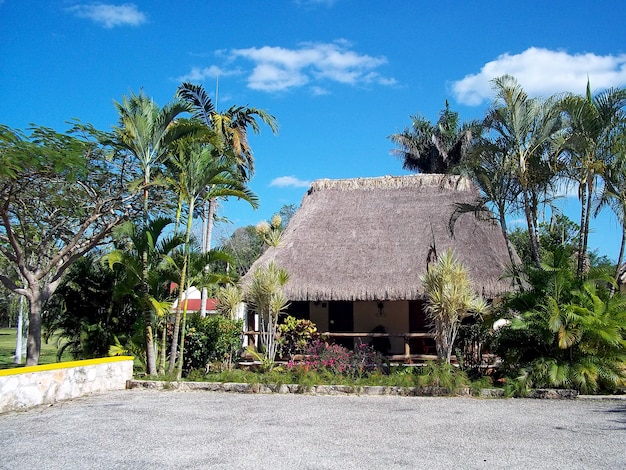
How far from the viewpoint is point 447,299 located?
11.0 m

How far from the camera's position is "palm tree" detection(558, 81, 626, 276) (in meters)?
11.3

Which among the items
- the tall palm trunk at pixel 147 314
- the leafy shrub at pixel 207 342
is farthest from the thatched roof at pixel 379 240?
the tall palm trunk at pixel 147 314

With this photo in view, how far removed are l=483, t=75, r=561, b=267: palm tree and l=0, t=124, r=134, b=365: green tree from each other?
877 cm

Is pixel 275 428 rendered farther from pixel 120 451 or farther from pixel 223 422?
pixel 120 451

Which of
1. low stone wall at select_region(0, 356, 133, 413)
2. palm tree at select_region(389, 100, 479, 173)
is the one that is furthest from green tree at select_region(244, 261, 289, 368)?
palm tree at select_region(389, 100, 479, 173)

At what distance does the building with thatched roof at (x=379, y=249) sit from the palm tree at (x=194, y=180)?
427cm

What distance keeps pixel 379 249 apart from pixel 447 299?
18.3 ft

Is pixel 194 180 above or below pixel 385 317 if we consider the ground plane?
above

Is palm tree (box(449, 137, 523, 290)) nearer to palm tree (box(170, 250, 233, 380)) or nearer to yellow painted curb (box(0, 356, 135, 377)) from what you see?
palm tree (box(170, 250, 233, 380))

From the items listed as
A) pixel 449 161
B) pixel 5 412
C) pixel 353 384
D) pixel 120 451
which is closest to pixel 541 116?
pixel 353 384

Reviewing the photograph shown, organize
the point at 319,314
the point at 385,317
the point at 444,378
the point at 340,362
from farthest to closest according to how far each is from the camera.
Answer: the point at 319,314 < the point at 385,317 < the point at 340,362 < the point at 444,378

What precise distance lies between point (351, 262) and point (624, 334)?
735 cm

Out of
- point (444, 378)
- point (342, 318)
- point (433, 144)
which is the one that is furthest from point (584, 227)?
point (433, 144)

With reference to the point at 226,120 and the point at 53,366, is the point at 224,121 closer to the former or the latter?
the point at 226,120
